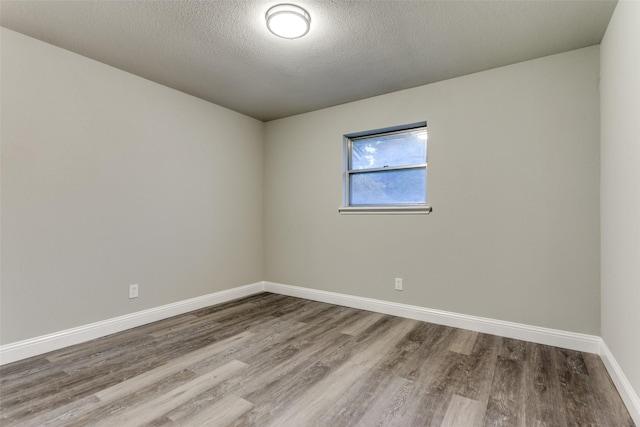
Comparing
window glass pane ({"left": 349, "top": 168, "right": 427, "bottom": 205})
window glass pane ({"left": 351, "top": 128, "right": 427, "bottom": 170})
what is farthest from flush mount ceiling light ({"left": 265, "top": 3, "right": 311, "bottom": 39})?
window glass pane ({"left": 349, "top": 168, "right": 427, "bottom": 205})

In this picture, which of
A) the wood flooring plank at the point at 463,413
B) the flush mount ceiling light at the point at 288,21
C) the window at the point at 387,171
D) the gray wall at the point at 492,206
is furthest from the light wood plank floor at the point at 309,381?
the flush mount ceiling light at the point at 288,21

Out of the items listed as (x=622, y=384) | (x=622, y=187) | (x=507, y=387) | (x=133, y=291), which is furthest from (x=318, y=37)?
(x=622, y=384)

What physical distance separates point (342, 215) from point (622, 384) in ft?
8.48

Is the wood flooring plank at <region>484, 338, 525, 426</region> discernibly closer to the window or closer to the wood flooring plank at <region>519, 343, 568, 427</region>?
the wood flooring plank at <region>519, 343, 568, 427</region>

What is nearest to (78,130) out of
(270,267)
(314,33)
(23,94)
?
(23,94)

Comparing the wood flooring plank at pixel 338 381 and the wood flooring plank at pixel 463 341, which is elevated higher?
the wood flooring plank at pixel 463 341

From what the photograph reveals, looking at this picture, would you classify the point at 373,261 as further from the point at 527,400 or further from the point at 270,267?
the point at 527,400

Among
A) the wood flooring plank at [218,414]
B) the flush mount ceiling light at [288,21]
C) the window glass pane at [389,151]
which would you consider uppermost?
the flush mount ceiling light at [288,21]

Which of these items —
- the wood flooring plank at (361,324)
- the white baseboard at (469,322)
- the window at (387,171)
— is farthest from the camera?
the window at (387,171)

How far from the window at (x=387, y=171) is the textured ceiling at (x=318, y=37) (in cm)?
58

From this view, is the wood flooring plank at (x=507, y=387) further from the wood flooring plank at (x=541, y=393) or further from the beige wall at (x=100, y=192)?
the beige wall at (x=100, y=192)

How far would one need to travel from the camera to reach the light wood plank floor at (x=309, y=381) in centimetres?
162

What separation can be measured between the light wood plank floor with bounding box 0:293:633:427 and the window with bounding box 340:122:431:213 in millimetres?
1300

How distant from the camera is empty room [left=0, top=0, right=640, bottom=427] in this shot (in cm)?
181
